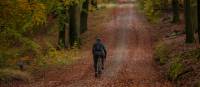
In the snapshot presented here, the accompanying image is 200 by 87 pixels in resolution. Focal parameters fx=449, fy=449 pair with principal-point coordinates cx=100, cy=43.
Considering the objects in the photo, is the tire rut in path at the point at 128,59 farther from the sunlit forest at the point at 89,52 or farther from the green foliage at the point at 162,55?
the green foliage at the point at 162,55

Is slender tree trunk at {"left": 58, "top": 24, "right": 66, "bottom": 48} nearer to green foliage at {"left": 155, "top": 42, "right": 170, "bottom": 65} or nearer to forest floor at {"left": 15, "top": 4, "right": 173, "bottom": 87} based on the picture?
forest floor at {"left": 15, "top": 4, "right": 173, "bottom": 87}

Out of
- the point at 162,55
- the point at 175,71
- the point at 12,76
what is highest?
the point at 175,71

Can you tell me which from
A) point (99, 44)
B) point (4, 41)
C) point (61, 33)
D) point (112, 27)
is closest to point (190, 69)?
point (99, 44)

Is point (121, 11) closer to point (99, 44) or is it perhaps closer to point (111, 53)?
point (111, 53)

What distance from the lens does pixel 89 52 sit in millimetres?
34750

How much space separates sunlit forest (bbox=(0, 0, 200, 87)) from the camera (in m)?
21.7

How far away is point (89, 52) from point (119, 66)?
27.0ft

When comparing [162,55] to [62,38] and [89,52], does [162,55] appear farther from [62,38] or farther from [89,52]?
[62,38]

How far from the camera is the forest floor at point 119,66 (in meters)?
21.4

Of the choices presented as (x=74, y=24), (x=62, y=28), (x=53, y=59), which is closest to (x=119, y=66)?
(x=53, y=59)

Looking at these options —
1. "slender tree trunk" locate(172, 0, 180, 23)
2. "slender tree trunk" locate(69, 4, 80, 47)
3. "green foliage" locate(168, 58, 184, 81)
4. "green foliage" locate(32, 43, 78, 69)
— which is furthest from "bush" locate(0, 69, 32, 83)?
"slender tree trunk" locate(172, 0, 180, 23)

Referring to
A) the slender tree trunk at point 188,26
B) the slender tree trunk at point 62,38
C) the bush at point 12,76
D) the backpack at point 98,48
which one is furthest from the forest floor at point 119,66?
the slender tree trunk at point 188,26

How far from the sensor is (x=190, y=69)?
19.8 meters

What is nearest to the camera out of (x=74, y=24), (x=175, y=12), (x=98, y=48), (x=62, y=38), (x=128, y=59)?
(x=98, y=48)
